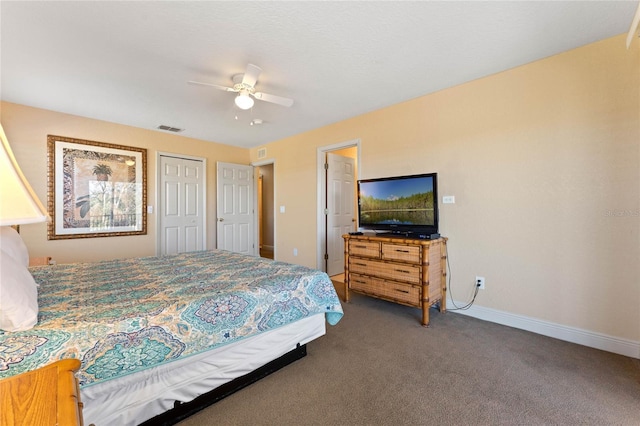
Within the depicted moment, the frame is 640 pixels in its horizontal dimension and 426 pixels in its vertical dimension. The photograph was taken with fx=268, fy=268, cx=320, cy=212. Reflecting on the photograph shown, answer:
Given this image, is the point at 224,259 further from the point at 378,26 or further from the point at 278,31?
the point at 378,26

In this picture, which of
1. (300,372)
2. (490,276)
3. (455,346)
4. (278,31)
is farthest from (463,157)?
(300,372)

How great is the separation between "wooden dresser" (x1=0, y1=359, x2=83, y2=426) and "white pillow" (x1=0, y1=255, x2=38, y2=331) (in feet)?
2.12

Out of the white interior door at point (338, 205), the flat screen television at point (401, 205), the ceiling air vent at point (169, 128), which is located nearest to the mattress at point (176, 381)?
the flat screen television at point (401, 205)

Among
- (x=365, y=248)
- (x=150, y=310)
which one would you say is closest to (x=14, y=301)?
(x=150, y=310)

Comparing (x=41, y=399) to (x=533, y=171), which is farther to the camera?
(x=533, y=171)

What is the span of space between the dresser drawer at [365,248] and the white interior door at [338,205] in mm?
1274

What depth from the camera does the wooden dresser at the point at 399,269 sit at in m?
2.63

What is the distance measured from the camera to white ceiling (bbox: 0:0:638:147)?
1821 millimetres

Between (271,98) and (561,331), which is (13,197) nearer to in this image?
(271,98)

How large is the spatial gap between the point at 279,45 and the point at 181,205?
3479 millimetres

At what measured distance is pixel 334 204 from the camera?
4.53m

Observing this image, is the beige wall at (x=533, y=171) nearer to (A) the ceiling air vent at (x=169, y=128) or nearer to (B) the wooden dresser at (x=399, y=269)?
(B) the wooden dresser at (x=399, y=269)

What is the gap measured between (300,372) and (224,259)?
50.0 inches

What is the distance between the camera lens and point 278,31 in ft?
6.62
